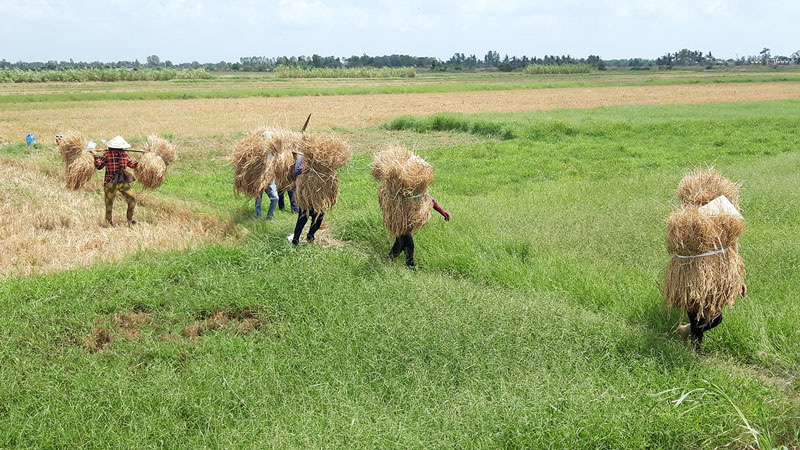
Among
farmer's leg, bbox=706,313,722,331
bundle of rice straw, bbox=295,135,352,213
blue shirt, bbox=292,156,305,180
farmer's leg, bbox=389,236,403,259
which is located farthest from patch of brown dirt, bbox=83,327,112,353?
farmer's leg, bbox=706,313,722,331

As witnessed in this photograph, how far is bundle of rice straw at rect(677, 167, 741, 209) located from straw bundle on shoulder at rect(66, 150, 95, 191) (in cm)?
1000

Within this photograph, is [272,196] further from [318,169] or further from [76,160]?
[76,160]

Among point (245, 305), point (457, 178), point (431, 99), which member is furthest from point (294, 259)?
point (431, 99)

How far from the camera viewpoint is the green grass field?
14.7ft

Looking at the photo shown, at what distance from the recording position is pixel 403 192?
7930mm

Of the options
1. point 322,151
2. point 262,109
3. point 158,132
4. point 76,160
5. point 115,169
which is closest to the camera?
point 322,151

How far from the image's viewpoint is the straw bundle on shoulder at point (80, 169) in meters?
10.9

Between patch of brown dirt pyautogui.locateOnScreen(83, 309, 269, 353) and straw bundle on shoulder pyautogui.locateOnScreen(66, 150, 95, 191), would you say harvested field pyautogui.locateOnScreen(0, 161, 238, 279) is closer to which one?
straw bundle on shoulder pyautogui.locateOnScreen(66, 150, 95, 191)

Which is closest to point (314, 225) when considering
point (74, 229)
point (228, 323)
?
point (228, 323)

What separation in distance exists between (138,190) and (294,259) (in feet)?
20.5

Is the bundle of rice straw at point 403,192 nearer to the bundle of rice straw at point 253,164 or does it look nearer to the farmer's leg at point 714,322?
the bundle of rice straw at point 253,164

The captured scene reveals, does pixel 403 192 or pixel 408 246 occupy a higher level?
pixel 403 192

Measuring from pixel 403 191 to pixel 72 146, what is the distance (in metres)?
7.01

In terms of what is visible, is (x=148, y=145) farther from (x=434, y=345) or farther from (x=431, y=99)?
(x=431, y=99)
